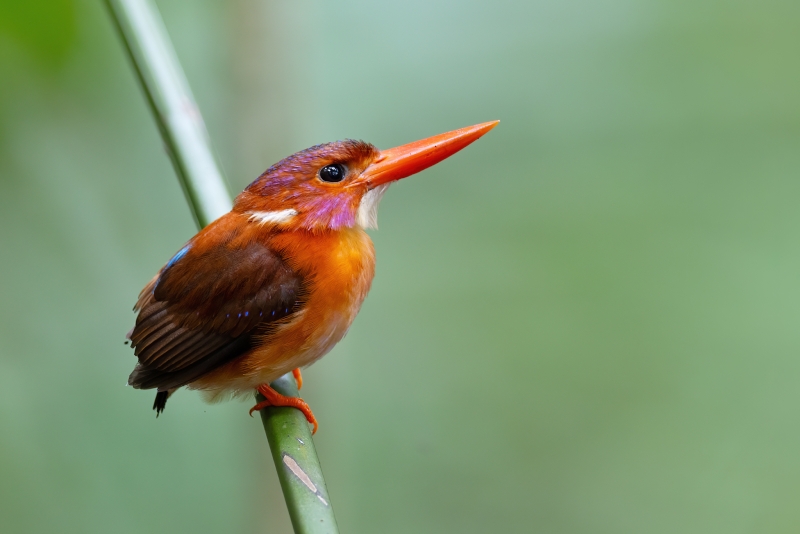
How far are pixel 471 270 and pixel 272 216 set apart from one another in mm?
606

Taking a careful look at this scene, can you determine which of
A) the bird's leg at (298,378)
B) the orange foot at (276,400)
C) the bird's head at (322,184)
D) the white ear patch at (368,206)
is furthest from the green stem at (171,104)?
the bird's leg at (298,378)

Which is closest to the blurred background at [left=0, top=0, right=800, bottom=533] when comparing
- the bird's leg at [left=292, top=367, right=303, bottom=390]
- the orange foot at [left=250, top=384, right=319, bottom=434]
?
the bird's leg at [left=292, top=367, right=303, bottom=390]

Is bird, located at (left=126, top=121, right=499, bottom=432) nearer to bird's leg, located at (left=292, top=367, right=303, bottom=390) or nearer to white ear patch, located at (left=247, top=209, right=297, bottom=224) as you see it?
white ear patch, located at (left=247, top=209, right=297, bottom=224)

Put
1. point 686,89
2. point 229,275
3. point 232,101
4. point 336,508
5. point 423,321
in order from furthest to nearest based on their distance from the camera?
point 686,89, point 423,321, point 232,101, point 336,508, point 229,275

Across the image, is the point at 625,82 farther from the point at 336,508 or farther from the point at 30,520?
the point at 30,520

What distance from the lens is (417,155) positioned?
1711 millimetres

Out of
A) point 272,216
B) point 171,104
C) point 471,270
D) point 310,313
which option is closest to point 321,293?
point 310,313

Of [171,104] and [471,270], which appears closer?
[171,104]

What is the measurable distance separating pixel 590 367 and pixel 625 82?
2.61 feet

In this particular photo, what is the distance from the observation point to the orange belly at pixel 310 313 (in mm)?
1669

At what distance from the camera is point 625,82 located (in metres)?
2.39

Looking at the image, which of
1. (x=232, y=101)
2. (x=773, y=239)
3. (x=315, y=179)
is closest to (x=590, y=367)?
(x=773, y=239)

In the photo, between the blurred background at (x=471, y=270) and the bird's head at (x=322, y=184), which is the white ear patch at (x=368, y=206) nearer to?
the bird's head at (x=322, y=184)

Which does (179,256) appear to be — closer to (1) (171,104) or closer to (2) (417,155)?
(1) (171,104)
